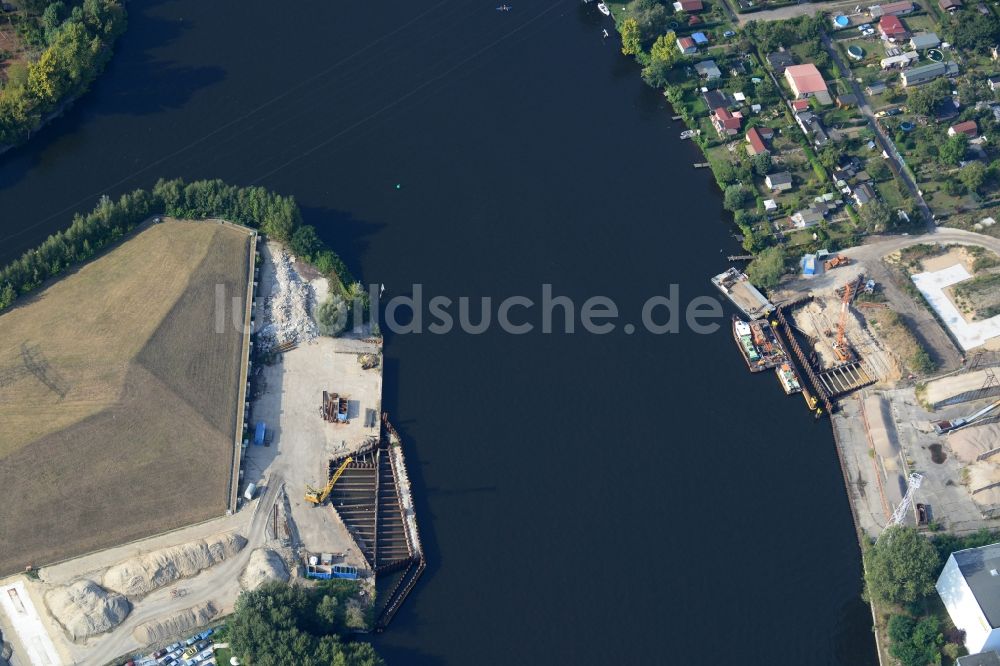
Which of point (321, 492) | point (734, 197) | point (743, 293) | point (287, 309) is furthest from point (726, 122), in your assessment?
point (321, 492)

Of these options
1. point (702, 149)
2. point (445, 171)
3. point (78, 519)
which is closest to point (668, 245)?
point (702, 149)

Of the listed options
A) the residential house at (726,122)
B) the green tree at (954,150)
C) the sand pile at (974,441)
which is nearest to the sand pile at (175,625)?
the sand pile at (974,441)

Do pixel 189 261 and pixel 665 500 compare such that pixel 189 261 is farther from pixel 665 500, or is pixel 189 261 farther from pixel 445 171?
pixel 665 500

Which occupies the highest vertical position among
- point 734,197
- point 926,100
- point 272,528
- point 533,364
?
point 926,100

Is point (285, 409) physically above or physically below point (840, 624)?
above

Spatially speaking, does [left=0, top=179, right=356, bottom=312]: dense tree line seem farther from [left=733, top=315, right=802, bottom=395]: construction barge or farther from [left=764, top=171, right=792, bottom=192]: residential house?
[left=764, top=171, right=792, bottom=192]: residential house

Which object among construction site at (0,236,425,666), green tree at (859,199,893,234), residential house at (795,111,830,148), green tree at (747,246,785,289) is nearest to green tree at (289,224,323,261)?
construction site at (0,236,425,666)

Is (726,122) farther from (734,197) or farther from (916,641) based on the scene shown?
(916,641)
